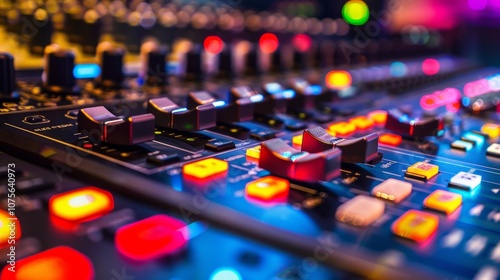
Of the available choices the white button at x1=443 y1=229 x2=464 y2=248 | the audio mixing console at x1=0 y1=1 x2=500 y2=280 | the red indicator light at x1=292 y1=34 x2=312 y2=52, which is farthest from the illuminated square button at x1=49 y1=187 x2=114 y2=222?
the red indicator light at x1=292 y1=34 x2=312 y2=52

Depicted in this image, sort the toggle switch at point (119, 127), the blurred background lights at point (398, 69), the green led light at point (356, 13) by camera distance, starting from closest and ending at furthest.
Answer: the toggle switch at point (119, 127) → the blurred background lights at point (398, 69) → the green led light at point (356, 13)

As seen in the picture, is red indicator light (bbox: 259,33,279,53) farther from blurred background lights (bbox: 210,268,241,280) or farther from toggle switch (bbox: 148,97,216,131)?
blurred background lights (bbox: 210,268,241,280)

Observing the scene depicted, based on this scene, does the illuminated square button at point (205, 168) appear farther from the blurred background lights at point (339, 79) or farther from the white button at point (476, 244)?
the blurred background lights at point (339, 79)

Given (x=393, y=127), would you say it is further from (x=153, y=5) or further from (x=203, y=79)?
(x=153, y=5)

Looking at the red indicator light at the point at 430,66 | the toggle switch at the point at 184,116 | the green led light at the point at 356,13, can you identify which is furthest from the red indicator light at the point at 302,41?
the toggle switch at the point at 184,116

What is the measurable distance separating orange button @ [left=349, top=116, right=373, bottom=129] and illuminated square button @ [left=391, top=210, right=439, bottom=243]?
53cm

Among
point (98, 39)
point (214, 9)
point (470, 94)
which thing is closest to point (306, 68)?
point (214, 9)

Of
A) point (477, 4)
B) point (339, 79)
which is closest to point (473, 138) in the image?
point (339, 79)

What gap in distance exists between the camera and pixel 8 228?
52cm

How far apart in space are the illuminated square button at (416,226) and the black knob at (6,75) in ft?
2.44

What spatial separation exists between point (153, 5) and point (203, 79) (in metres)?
0.41

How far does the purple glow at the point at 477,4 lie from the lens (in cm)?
304

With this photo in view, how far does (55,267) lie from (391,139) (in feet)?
2.32

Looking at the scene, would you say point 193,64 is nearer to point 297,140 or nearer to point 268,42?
point 297,140
